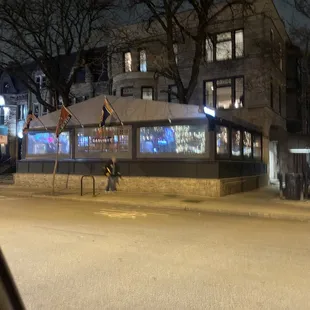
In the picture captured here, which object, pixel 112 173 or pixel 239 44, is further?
pixel 239 44

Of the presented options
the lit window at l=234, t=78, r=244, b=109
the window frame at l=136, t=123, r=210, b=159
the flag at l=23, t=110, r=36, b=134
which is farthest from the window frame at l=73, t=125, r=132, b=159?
the lit window at l=234, t=78, r=244, b=109

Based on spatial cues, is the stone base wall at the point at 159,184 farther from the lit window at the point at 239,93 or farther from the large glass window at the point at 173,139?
the lit window at the point at 239,93

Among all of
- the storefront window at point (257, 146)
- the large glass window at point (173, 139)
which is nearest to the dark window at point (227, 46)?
the storefront window at point (257, 146)

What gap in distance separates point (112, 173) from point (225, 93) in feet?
35.1

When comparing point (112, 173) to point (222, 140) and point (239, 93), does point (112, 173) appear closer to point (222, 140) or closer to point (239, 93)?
point (222, 140)

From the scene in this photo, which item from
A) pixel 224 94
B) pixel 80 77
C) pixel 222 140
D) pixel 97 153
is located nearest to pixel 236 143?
pixel 222 140

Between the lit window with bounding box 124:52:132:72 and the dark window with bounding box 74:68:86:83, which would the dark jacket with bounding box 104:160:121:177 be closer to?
the lit window with bounding box 124:52:132:72

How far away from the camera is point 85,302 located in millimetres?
4656

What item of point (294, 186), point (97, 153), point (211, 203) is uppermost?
point (97, 153)

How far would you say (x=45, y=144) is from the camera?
2205 cm

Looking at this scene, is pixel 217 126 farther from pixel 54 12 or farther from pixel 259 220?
pixel 54 12

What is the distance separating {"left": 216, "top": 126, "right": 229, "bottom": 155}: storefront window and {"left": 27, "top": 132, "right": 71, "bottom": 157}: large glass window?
28.0 feet

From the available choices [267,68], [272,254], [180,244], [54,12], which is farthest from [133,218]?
[54,12]

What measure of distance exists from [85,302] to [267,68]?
21.4 metres
